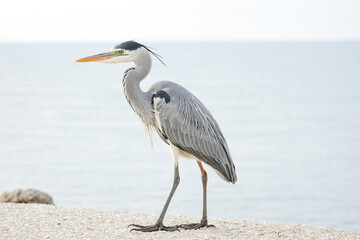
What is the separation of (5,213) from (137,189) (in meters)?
14.0

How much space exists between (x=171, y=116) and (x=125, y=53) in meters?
0.92

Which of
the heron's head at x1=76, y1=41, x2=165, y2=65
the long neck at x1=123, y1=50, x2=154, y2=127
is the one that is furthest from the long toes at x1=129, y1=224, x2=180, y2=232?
the heron's head at x1=76, y1=41, x2=165, y2=65

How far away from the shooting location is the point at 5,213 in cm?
873

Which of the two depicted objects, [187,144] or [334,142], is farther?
[334,142]

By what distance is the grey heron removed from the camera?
766 cm

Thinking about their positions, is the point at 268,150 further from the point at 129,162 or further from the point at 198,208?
the point at 198,208

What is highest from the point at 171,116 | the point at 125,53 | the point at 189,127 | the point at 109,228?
the point at 125,53

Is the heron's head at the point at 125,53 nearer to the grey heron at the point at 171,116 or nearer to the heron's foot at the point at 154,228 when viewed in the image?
the grey heron at the point at 171,116

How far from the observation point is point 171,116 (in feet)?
25.1

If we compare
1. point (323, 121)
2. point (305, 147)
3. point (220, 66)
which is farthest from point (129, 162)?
point (220, 66)

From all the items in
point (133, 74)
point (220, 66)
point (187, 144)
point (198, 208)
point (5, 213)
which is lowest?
point (198, 208)

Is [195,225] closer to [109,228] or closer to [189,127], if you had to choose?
[109,228]

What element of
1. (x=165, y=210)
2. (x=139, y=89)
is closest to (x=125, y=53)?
(x=139, y=89)

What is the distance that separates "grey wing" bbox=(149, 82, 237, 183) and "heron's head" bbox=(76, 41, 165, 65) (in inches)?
17.7
